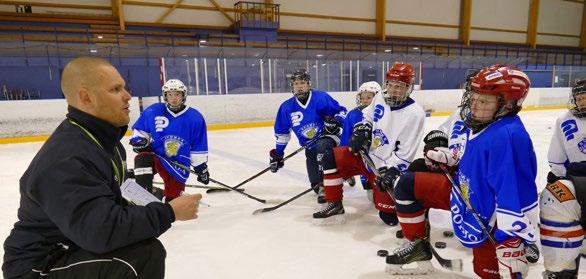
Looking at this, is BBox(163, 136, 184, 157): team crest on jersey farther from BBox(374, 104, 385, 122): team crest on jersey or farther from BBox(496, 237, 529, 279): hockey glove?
BBox(496, 237, 529, 279): hockey glove

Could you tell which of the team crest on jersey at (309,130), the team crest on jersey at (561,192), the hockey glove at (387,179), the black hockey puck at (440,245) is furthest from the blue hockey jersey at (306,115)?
the team crest on jersey at (561,192)

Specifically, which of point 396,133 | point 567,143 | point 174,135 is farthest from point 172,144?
point 567,143

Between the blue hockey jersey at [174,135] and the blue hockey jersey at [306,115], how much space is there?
73 cm

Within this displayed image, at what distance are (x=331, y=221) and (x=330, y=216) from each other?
0.04 m

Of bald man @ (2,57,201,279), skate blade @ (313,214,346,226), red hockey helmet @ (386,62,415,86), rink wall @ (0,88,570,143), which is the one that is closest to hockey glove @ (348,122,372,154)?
red hockey helmet @ (386,62,415,86)

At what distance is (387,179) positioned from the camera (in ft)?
7.74

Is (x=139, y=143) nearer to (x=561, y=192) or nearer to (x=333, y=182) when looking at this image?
(x=333, y=182)

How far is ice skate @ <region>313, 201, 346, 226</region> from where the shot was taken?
8.98 feet

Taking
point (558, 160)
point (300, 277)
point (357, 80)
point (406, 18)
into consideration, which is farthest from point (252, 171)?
point (406, 18)

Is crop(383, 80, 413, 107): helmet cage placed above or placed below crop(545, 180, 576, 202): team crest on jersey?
above

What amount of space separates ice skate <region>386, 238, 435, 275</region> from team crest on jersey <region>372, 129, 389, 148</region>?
0.87m

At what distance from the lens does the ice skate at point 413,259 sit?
6.34 feet

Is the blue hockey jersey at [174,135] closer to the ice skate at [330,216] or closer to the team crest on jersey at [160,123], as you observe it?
the team crest on jersey at [160,123]

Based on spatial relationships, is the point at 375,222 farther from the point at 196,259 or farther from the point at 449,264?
the point at 196,259
